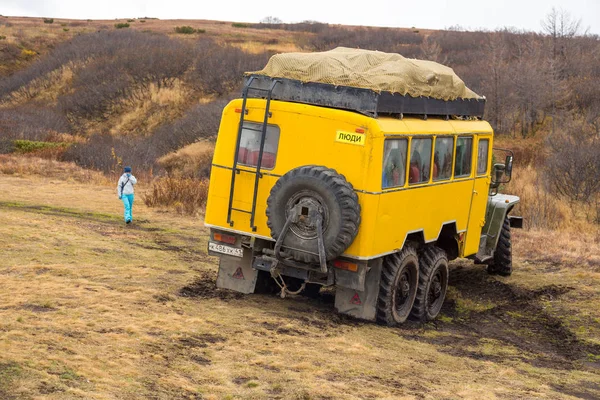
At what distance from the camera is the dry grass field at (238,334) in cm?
692

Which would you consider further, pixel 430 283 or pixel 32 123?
pixel 32 123

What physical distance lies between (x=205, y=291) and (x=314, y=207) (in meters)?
2.54

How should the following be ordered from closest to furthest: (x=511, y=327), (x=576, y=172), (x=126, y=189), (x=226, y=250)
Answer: (x=226, y=250)
(x=511, y=327)
(x=126, y=189)
(x=576, y=172)

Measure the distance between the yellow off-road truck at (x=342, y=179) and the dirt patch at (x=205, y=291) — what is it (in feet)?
0.56

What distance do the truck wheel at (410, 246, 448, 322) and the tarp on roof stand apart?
6.78 ft

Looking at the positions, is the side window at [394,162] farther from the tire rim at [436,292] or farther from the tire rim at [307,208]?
the tire rim at [436,292]

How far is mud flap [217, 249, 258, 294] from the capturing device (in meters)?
10.4

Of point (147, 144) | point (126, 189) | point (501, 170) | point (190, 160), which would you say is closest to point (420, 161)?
point (501, 170)

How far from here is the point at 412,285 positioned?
1062 centimetres

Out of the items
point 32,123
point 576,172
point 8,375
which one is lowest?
point 32,123

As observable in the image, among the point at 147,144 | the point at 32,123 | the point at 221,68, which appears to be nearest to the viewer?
the point at 147,144

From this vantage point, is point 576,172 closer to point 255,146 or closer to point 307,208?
point 255,146

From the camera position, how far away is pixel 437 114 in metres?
10.8

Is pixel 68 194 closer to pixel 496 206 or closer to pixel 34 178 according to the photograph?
pixel 34 178
